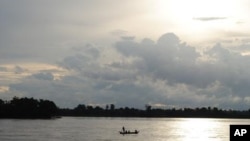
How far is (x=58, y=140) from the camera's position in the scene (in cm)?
9881

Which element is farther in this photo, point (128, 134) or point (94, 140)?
point (128, 134)

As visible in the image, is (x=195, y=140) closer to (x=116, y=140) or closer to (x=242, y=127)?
(x=116, y=140)

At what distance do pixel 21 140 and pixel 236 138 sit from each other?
90836mm

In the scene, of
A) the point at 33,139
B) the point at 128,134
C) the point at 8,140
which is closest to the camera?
the point at 8,140

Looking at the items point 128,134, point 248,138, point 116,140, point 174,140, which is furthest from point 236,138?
point 128,134

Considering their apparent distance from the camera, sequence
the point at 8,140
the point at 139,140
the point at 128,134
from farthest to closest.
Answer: the point at 128,134 < the point at 139,140 < the point at 8,140

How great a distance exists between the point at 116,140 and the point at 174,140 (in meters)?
15.3

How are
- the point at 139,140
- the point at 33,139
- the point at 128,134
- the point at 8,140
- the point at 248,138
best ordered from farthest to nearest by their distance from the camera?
the point at 128,134
the point at 139,140
the point at 33,139
the point at 8,140
the point at 248,138

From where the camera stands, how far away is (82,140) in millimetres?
99688

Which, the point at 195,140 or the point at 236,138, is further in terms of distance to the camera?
the point at 195,140

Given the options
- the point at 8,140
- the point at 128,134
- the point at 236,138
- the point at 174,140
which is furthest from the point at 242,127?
the point at 128,134

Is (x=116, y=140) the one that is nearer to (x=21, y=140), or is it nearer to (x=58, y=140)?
(x=58, y=140)

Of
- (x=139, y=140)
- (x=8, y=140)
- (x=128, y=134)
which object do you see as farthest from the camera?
(x=128, y=134)

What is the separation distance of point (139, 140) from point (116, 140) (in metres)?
6.46
